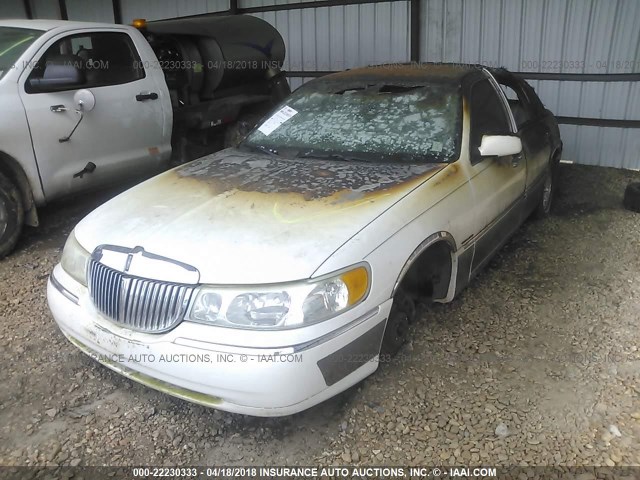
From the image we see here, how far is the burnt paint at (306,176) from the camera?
2.90 meters

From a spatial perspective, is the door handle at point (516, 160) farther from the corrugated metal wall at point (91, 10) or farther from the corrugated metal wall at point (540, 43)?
the corrugated metal wall at point (91, 10)

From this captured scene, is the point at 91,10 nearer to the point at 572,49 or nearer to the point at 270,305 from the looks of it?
the point at 572,49

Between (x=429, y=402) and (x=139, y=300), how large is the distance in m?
1.45

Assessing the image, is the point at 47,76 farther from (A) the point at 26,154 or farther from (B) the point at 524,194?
(B) the point at 524,194

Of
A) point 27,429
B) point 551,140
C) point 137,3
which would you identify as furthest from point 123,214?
point 137,3

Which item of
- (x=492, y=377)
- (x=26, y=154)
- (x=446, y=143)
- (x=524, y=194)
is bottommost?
(x=492, y=377)

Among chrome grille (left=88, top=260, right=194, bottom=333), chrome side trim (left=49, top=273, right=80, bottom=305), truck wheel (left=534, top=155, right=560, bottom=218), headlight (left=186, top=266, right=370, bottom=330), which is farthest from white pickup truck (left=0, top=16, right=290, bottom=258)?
truck wheel (left=534, top=155, right=560, bottom=218)

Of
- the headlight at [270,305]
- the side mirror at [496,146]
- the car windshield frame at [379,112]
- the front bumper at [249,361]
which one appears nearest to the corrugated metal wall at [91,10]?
the car windshield frame at [379,112]

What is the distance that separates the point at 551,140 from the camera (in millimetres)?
4793

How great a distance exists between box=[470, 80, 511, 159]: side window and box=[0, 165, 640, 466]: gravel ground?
3.48 ft

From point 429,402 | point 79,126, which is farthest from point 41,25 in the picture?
point 429,402

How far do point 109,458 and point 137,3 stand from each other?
1079 centimetres

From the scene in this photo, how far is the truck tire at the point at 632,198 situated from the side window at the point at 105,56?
15.7 ft

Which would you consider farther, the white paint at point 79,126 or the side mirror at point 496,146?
the white paint at point 79,126
